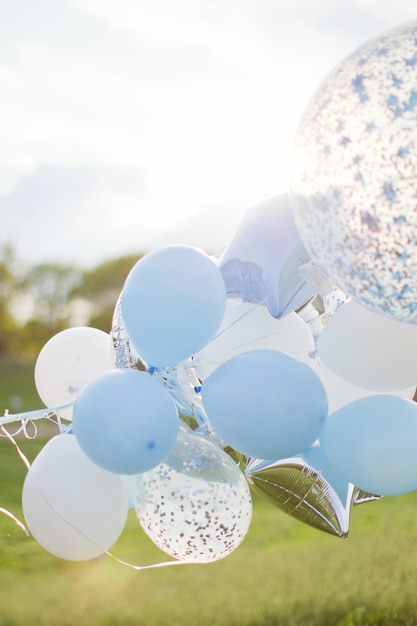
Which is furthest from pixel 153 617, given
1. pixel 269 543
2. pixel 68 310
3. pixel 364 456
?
pixel 68 310

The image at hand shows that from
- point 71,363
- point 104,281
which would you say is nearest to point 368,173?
point 71,363

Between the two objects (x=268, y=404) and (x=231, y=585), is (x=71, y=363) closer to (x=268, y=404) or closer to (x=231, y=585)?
(x=268, y=404)

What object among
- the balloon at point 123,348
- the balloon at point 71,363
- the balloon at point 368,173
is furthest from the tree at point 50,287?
the balloon at point 368,173

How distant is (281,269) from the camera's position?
4.59ft

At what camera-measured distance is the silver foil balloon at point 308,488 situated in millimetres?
1546

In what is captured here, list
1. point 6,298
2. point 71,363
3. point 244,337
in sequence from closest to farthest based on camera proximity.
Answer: point 244,337
point 71,363
point 6,298

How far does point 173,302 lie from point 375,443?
1.44ft

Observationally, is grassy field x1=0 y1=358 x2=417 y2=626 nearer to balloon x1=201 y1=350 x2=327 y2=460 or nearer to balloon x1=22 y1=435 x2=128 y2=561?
balloon x1=22 y1=435 x2=128 y2=561

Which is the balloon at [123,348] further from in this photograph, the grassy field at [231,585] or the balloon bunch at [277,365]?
the grassy field at [231,585]

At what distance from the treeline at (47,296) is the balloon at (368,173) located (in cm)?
803

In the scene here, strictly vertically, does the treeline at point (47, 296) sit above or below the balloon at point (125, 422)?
below

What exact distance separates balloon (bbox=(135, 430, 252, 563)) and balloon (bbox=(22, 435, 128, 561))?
0.07 metres

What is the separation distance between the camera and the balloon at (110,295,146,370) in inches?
58.5

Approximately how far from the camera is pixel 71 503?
1451 millimetres
